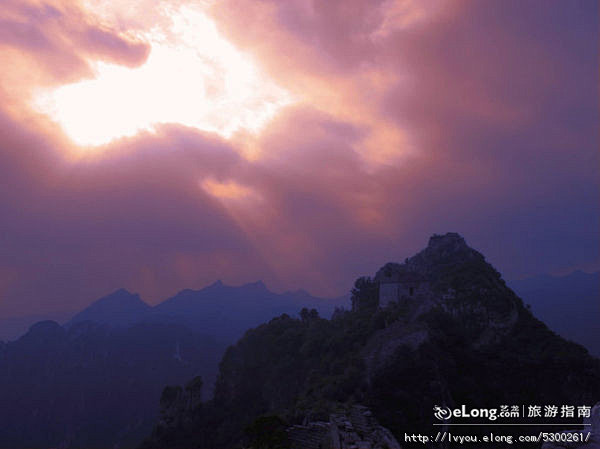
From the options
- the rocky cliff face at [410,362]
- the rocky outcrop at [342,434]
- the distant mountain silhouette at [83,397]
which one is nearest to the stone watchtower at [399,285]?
the rocky cliff face at [410,362]

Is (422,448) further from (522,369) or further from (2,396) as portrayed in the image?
(2,396)

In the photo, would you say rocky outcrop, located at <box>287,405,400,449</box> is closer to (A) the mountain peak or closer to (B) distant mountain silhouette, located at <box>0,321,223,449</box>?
(A) the mountain peak

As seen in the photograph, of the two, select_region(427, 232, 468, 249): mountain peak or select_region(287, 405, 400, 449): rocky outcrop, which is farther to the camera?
select_region(427, 232, 468, 249): mountain peak

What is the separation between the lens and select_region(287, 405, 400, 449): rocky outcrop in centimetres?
2670

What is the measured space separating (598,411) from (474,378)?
26775mm

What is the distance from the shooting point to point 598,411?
22.4 meters

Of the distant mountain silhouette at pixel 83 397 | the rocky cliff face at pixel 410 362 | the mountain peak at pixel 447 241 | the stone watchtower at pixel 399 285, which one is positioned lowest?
the distant mountain silhouette at pixel 83 397

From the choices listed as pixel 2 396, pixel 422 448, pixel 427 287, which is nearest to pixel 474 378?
pixel 422 448

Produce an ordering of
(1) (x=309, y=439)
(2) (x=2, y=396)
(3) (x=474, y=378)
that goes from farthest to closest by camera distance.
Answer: (2) (x=2, y=396) → (3) (x=474, y=378) → (1) (x=309, y=439)

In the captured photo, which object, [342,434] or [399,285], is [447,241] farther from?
[342,434]

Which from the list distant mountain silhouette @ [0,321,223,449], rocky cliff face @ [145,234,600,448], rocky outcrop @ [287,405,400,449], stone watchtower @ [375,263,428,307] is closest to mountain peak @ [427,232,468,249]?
rocky cliff face @ [145,234,600,448]

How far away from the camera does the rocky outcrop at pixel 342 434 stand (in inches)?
1051

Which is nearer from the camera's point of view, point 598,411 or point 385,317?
point 598,411

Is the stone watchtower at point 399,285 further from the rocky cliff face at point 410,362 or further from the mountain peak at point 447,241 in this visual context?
the mountain peak at point 447,241
